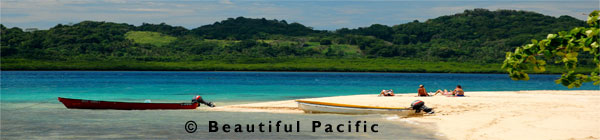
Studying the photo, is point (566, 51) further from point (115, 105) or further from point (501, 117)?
point (115, 105)

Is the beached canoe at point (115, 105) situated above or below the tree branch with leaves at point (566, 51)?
below

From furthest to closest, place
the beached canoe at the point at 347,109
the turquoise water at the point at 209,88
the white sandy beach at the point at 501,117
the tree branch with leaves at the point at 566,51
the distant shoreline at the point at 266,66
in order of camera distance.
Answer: the distant shoreline at the point at 266,66, the turquoise water at the point at 209,88, the beached canoe at the point at 347,109, the white sandy beach at the point at 501,117, the tree branch with leaves at the point at 566,51

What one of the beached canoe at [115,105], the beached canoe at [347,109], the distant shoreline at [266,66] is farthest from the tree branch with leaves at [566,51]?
the distant shoreline at [266,66]

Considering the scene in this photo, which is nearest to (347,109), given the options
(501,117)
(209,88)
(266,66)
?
(501,117)

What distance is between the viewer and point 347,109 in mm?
27625

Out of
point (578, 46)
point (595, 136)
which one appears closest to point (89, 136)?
point (595, 136)

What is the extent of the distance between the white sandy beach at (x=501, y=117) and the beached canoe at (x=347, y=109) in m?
1.14

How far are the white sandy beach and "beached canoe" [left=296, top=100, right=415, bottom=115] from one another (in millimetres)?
1141

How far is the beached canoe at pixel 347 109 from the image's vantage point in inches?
1062

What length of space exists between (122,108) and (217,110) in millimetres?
5143

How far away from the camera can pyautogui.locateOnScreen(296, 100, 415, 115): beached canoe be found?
88.5 feet

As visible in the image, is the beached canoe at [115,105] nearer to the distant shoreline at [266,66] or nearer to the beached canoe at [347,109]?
the beached canoe at [347,109]

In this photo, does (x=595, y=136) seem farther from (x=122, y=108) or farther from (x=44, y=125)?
(x=122, y=108)

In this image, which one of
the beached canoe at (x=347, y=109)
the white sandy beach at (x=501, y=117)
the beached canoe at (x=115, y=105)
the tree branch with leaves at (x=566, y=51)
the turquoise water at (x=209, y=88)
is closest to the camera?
the tree branch with leaves at (x=566, y=51)
